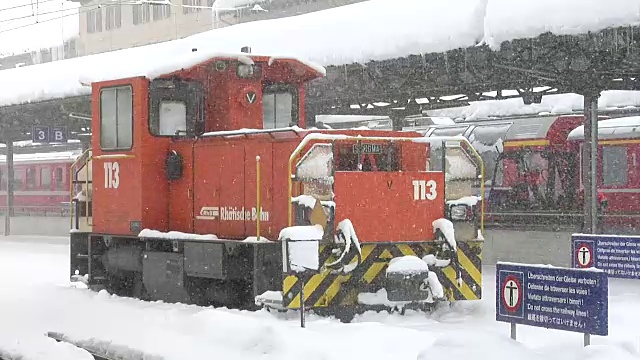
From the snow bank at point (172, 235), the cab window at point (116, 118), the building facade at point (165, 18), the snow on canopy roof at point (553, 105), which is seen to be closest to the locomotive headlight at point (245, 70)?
the cab window at point (116, 118)

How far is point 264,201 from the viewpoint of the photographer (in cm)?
1011

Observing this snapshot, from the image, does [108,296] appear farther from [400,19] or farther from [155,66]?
[400,19]

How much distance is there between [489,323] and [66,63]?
18263 millimetres

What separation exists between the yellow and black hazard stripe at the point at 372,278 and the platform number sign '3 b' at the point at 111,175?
3.40m

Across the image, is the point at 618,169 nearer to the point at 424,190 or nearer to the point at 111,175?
the point at 424,190

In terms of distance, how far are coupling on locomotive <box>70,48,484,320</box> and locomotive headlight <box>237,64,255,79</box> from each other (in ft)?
0.05

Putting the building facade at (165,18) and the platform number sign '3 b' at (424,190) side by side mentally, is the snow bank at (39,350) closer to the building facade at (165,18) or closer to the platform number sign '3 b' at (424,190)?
the platform number sign '3 b' at (424,190)

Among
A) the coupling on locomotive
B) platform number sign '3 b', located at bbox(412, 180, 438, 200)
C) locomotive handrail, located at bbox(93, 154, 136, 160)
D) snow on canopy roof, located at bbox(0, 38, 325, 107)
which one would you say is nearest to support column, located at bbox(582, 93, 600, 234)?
the coupling on locomotive

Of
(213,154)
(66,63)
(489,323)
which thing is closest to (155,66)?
(213,154)

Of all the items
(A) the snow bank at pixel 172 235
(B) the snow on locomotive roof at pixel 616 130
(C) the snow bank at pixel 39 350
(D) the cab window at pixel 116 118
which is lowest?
(C) the snow bank at pixel 39 350

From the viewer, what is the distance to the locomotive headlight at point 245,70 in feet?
35.6

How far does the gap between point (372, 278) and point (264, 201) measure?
152cm

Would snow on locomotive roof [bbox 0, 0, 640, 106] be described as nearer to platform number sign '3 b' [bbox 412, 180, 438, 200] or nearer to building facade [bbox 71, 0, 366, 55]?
platform number sign '3 b' [bbox 412, 180, 438, 200]

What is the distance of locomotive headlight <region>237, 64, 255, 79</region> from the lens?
10859 millimetres
